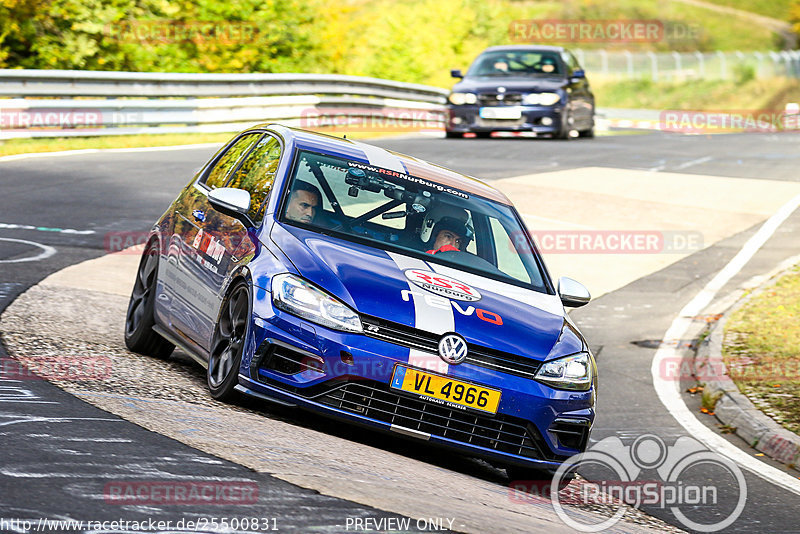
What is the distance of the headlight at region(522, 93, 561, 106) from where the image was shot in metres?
24.9

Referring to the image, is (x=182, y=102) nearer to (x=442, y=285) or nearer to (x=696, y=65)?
(x=442, y=285)

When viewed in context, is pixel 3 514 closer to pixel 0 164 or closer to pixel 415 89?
pixel 0 164

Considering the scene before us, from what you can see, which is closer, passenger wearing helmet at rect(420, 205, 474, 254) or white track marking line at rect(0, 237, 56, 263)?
passenger wearing helmet at rect(420, 205, 474, 254)

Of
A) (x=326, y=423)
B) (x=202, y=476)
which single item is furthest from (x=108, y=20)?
(x=202, y=476)

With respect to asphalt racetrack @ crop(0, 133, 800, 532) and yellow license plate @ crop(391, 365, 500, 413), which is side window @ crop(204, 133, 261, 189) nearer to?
asphalt racetrack @ crop(0, 133, 800, 532)

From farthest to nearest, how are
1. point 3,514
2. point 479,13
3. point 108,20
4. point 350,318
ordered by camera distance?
1. point 479,13
2. point 108,20
3. point 350,318
4. point 3,514

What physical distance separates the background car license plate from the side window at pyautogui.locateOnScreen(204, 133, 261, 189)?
55.8 feet

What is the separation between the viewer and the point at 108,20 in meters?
24.7

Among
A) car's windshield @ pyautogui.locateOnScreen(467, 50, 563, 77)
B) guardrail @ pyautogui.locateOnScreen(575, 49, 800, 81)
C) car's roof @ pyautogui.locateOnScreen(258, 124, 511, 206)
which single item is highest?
guardrail @ pyautogui.locateOnScreen(575, 49, 800, 81)

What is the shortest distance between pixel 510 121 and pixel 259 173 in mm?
17994

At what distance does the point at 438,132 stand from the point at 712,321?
18.3m

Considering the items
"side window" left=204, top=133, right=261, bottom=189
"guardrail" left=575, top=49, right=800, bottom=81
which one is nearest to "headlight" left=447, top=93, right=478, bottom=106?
"side window" left=204, top=133, right=261, bottom=189

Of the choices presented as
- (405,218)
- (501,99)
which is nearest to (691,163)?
(501,99)

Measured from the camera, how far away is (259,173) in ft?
25.0
